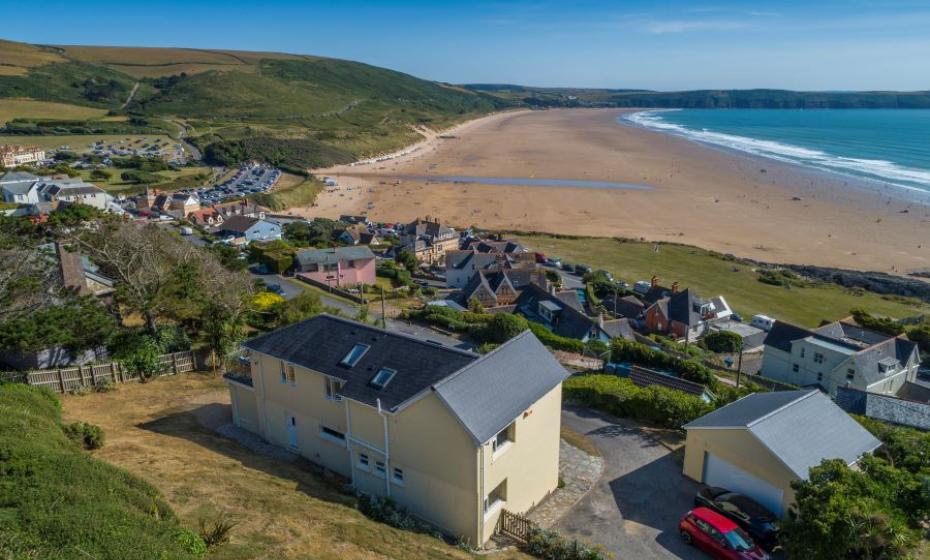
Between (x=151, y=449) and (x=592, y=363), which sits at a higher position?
(x=151, y=449)

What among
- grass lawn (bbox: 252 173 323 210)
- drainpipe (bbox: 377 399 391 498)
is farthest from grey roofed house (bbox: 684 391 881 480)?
grass lawn (bbox: 252 173 323 210)

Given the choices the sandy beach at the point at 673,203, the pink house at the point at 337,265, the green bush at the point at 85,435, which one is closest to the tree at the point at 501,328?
the pink house at the point at 337,265

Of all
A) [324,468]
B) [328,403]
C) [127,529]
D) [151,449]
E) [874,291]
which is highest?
[127,529]

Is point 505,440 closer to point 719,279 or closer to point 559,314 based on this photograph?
point 559,314

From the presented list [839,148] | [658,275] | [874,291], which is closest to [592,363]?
[658,275]

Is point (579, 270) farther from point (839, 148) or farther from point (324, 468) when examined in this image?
point (839, 148)

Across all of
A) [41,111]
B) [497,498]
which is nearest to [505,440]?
[497,498]

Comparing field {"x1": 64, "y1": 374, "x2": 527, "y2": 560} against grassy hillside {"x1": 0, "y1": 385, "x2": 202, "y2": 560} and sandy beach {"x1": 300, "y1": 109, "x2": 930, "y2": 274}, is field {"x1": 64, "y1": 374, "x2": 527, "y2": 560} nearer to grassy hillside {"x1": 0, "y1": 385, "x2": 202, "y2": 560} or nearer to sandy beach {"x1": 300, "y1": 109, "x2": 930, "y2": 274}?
grassy hillside {"x1": 0, "y1": 385, "x2": 202, "y2": 560}
